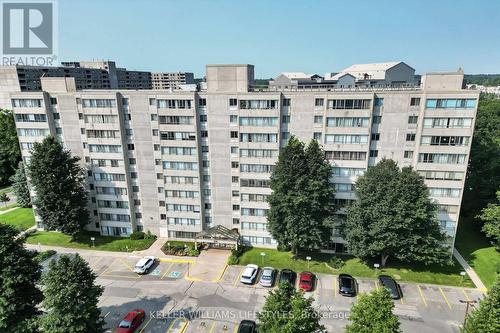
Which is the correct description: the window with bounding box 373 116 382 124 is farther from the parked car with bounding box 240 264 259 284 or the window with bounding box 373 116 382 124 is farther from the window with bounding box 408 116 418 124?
the parked car with bounding box 240 264 259 284

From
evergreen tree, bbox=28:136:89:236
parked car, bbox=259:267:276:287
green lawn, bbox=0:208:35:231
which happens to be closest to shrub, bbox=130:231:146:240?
evergreen tree, bbox=28:136:89:236

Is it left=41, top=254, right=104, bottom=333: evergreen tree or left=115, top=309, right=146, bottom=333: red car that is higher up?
left=41, top=254, right=104, bottom=333: evergreen tree

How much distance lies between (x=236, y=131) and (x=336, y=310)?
2829cm

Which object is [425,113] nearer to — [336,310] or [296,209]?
[296,209]

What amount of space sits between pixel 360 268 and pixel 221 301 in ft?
68.7

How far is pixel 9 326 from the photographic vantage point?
28891 millimetres

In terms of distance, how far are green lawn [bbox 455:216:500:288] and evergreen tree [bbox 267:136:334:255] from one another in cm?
2255

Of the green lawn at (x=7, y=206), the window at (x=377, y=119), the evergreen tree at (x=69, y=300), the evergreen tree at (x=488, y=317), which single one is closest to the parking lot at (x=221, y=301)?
the evergreen tree at (x=69, y=300)

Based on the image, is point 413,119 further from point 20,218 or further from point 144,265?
point 20,218

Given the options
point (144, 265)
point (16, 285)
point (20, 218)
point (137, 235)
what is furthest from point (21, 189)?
point (16, 285)

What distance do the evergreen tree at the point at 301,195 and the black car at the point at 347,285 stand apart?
18.4 feet

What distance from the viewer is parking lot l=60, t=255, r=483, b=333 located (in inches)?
1389

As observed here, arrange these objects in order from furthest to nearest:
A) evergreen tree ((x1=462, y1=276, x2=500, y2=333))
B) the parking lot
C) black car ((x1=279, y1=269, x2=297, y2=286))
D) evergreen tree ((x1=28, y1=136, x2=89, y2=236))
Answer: evergreen tree ((x1=28, y1=136, x2=89, y2=236)) → black car ((x1=279, y1=269, x2=297, y2=286)) → the parking lot → evergreen tree ((x1=462, y1=276, x2=500, y2=333))

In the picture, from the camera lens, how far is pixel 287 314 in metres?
25.8
